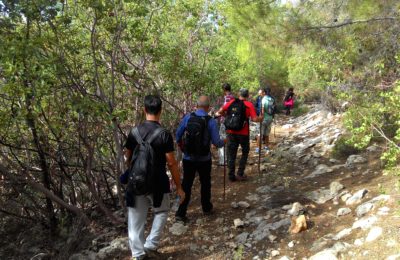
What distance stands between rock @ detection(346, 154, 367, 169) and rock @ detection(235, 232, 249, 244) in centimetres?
320

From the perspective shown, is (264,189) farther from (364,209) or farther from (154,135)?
(154,135)

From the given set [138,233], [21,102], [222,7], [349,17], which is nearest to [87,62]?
[21,102]

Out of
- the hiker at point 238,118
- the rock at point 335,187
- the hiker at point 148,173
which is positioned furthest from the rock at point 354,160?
the hiker at point 148,173

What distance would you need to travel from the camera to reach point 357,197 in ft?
18.1

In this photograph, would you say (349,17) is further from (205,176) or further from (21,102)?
(21,102)

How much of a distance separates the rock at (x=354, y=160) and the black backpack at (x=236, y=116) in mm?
2286

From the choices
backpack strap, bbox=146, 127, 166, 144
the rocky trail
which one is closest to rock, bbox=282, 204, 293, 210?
the rocky trail

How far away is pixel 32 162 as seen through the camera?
6508mm

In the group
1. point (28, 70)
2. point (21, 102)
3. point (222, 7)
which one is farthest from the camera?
point (222, 7)

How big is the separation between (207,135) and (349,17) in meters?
5.33

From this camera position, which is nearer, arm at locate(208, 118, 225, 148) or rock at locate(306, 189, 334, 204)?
arm at locate(208, 118, 225, 148)

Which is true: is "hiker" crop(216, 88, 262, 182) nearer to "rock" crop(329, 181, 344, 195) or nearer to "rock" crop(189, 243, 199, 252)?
"rock" crop(329, 181, 344, 195)

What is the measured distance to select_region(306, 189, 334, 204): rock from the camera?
5.97 m

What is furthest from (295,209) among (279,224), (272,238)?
(272,238)
